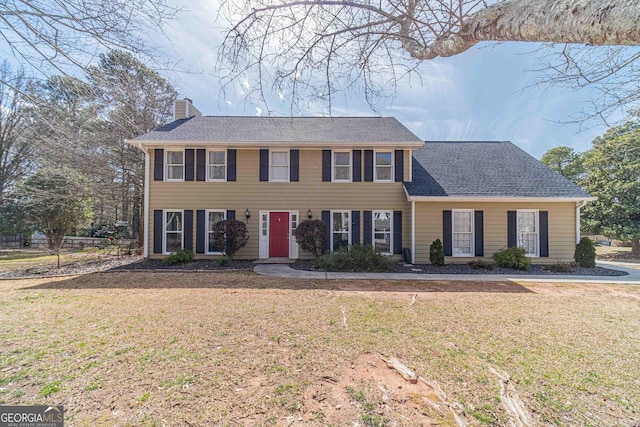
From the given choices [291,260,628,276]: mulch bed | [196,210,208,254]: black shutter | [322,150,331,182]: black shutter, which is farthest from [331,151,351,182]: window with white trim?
[196,210,208,254]: black shutter

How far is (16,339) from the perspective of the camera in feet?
12.3

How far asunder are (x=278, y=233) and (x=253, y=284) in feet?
14.1

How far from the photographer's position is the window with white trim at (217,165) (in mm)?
11375

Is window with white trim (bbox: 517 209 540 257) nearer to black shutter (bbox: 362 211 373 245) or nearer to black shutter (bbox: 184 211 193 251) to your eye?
black shutter (bbox: 362 211 373 245)

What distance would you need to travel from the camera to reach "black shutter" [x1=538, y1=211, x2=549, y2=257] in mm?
10734

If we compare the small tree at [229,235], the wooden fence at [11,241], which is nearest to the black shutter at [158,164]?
the small tree at [229,235]

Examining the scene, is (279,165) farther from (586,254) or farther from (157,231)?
(586,254)

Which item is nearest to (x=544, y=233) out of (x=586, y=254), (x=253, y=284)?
(x=586, y=254)

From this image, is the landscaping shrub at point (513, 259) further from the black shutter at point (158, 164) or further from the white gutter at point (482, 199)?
the black shutter at point (158, 164)

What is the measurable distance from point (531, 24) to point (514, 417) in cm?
324

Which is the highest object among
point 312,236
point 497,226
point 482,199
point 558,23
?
point 558,23

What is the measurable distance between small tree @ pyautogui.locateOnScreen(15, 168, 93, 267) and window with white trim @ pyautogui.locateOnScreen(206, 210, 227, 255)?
315 inches

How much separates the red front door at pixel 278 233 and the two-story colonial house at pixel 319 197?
0.13 ft

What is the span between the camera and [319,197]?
1132cm
